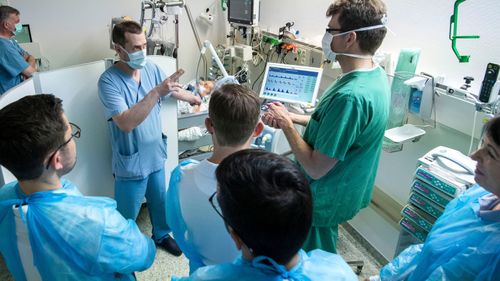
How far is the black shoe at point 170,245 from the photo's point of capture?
212cm

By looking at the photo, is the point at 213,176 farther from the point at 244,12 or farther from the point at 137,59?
the point at 244,12

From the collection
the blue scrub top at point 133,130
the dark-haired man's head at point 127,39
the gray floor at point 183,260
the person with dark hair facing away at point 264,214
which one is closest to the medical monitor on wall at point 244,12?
the blue scrub top at point 133,130

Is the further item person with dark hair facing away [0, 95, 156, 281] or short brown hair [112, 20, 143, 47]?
short brown hair [112, 20, 143, 47]

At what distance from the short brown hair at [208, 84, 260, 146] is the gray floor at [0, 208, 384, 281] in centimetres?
127

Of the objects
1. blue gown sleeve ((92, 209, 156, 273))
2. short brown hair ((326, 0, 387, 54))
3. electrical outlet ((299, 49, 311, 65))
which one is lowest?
blue gown sleeve ((92, 209, 156, 273))

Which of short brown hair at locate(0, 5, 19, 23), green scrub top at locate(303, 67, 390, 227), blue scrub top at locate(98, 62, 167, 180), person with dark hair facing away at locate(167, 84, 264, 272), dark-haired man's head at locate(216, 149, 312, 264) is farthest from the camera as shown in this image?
short brown hair at locate(0, 5, 19, 23)

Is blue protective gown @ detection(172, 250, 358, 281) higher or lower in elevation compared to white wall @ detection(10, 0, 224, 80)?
lower

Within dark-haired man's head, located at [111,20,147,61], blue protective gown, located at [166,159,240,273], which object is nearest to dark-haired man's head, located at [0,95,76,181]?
blue protective gown, located at [166,159,240,273]

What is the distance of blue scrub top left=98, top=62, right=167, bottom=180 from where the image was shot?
1.68 metres

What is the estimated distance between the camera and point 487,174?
0.91 m

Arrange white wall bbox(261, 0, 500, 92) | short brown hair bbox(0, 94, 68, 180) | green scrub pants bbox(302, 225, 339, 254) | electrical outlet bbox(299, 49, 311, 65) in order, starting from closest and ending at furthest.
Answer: short brown hair bbox(0, 94, 68, 180) < green scrub pants bbox(302, 225, 339, 254) < white wall bbox(261, 0, 500, 92) < electrical outlet bbox(299, 49, 311, 65)

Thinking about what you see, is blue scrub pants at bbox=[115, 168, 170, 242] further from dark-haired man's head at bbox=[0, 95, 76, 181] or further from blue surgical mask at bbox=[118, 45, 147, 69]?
dark-haired man's head at bbox=[0, 95, 76, 181]

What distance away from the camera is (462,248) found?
930 mm

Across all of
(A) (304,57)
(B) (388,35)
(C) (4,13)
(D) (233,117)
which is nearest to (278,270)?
(D) (233,117)
